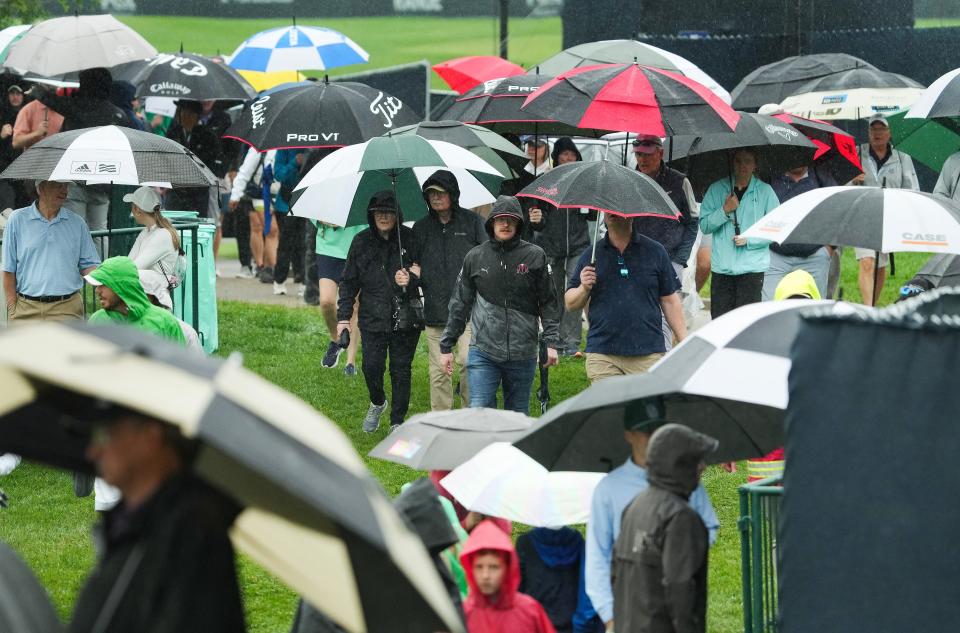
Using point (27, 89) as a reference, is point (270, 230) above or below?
below

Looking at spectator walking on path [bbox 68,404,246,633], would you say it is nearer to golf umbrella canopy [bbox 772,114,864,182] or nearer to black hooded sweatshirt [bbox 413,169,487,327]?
black hooded sweatshirt [bbox 413,169,487,327]

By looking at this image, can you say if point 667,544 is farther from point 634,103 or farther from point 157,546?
point 634,103

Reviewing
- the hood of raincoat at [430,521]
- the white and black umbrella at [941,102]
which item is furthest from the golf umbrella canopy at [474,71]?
the hood of raincoat at [430,521]

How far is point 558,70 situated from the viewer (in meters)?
15.2

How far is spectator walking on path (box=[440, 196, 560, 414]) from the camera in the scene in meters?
10.8

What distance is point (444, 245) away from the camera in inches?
462

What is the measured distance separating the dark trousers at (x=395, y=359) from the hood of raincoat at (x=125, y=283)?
2.91 metres

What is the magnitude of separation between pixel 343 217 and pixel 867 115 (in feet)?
20.7

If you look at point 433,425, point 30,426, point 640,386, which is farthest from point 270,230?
point 30,426

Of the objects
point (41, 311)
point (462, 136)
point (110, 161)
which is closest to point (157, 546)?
point (41, 311)

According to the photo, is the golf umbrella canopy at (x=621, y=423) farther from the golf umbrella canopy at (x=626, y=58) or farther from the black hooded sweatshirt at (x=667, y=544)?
the golf umbrella canopy at (x=626, y=58)

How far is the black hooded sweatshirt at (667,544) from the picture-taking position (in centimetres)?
587

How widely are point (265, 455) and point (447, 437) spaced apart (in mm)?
Result: 3967

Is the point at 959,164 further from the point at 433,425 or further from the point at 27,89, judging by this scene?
the point at 27,89
